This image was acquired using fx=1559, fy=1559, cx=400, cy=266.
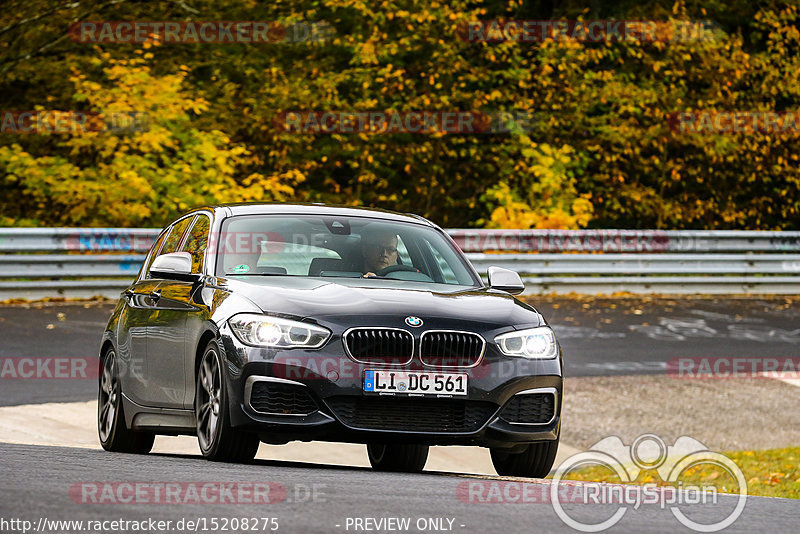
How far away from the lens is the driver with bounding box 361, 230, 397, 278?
9.42m

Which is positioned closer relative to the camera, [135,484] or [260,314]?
[135,484]

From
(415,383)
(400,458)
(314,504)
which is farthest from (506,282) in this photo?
(314,504)

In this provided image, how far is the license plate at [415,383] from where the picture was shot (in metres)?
8.13

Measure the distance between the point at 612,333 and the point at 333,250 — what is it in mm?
10802

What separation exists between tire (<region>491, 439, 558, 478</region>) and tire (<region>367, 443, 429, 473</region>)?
1615 mm

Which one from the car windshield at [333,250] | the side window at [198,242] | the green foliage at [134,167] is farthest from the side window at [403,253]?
the green foliage at [134,167]

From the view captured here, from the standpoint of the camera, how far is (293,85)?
28891 millimetres

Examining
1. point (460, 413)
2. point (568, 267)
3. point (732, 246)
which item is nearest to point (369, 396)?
point (460, 413)

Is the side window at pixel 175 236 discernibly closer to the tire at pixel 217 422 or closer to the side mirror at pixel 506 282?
the tire at pixel 217 422

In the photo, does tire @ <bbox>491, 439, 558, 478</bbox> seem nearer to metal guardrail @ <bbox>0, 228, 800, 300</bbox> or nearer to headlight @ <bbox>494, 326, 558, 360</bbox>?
headlight @ <bbox>494, 326, 558, 360</bbox>

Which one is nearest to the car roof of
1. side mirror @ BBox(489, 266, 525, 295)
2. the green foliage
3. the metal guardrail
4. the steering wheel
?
the steering wheel

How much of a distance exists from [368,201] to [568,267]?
7046 mm

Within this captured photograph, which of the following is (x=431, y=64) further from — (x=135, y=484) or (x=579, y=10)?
(x=135, y=484)

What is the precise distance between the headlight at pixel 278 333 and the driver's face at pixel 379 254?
1262 mm
